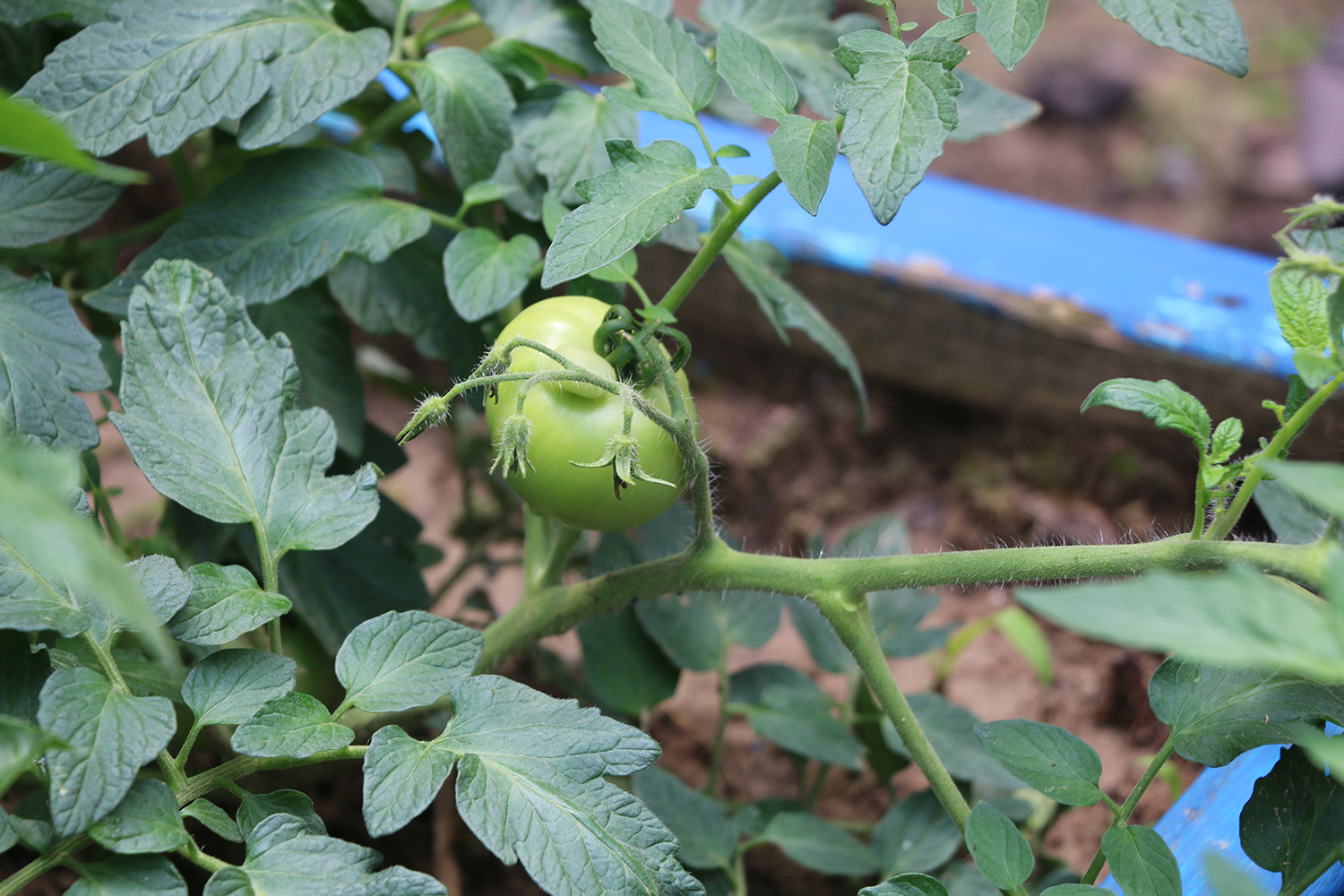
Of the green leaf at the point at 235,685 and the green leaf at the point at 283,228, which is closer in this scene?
the green leaf at the point at 235,685

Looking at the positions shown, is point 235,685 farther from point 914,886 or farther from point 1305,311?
point 1305,311

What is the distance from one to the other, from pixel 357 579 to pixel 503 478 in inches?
10.2

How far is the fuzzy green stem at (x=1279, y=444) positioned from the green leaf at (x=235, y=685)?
1.60 ft

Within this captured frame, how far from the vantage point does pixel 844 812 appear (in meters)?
0.98

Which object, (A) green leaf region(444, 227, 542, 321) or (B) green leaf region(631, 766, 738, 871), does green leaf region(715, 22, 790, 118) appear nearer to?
(A) green leaf region(444, 227, 542, 321)

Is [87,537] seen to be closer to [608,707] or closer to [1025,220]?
[608,707]

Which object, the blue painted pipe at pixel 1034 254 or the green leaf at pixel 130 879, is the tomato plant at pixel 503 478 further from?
the blue painted pipe at pixel 1034 254

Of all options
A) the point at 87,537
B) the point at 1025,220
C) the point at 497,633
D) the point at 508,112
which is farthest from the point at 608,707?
the point at 1025,220

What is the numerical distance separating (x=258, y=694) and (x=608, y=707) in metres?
0.42

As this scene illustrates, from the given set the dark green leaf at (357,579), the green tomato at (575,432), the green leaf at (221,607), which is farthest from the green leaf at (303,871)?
the dark green leaf at (357,579)

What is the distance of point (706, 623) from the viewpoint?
33.8 inches

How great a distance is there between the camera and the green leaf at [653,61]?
595 millimetres

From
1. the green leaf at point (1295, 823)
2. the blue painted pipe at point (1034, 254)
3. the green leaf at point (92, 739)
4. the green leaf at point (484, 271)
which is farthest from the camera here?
the blue painted pipe at point (1034, 254)

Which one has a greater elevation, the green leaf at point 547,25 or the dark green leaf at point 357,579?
the green leaf at point 547,25
